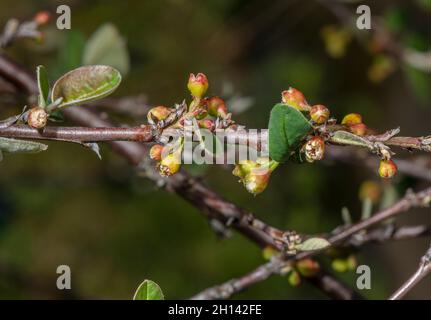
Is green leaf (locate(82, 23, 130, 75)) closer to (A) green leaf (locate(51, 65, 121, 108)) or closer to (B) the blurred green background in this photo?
(B) the blurred green background

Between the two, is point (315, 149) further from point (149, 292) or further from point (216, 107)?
point (149, 292)

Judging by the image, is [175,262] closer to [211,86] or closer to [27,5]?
[211,86]

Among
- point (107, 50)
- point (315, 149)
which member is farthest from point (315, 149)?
point (107, 50)

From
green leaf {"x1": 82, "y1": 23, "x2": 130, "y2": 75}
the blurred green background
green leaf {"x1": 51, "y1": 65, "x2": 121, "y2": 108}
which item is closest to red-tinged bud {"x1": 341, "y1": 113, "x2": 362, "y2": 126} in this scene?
green leaf {"x1": 51, "y1": 65, "x2": 121, "y2": 108}

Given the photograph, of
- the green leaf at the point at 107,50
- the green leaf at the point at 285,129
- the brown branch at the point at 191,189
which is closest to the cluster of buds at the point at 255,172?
the green leaf at the point at 285,129

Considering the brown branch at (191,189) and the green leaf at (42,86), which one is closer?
the green leaf at (42,86)

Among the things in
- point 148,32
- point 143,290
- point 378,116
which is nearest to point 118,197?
point 148,32

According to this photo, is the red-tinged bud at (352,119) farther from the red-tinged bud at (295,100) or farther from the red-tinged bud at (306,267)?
the red-tinged bud at (306,267)
